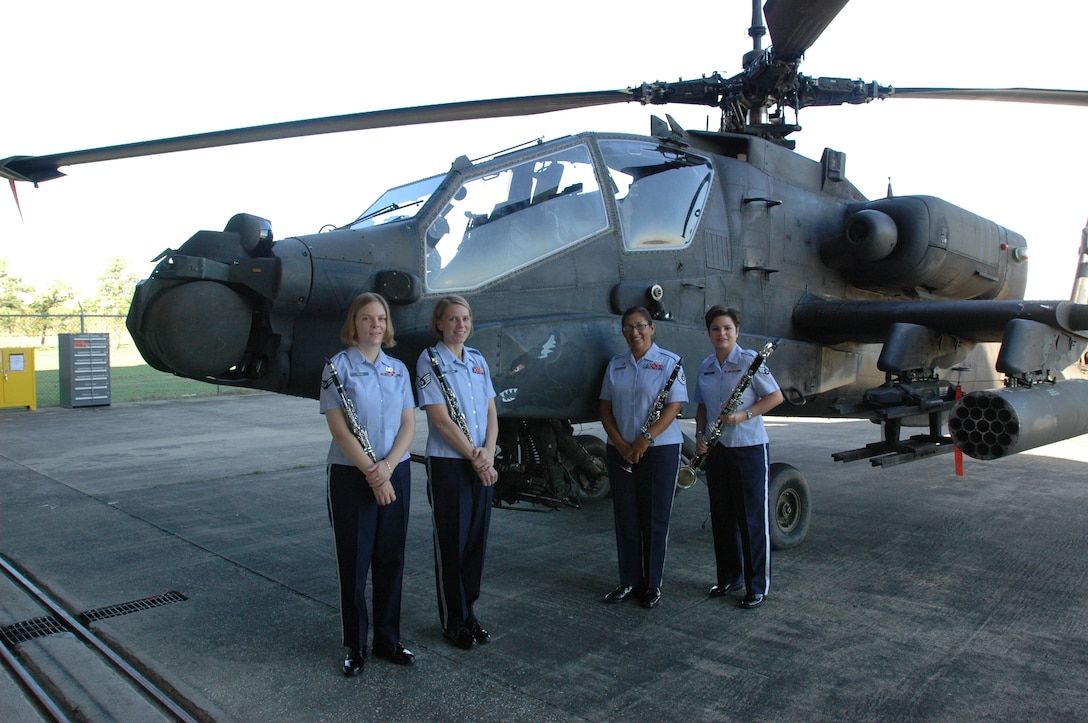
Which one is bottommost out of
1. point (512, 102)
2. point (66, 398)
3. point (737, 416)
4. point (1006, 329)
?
point (66, 398)

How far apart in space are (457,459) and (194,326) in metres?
1.33

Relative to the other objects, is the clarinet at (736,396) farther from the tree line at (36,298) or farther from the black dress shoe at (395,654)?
the tree line at (36,298)

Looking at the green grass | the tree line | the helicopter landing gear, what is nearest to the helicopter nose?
the helicopter landing gear

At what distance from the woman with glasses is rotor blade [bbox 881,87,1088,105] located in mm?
4004

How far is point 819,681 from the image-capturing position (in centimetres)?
320

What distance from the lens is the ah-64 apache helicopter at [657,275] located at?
376cm

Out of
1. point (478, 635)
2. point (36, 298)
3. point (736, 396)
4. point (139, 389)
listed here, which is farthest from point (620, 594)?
point (36, 298)

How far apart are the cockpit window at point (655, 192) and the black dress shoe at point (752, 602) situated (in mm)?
2186

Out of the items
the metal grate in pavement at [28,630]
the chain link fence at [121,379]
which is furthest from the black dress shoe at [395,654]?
the chain link fence at [121,379]

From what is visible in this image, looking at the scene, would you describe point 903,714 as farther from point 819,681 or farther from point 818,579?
point 818,579

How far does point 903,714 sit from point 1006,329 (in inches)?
129

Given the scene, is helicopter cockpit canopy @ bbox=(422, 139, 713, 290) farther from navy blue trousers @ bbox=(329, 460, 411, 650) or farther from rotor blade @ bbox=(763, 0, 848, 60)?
navy blue trousers @ bbox=(329, 460, 411, 650)

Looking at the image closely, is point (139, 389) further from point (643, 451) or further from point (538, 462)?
point (643, 451)

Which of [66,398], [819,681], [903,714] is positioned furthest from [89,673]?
[66,398]
